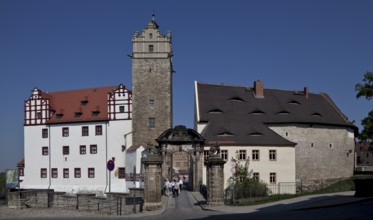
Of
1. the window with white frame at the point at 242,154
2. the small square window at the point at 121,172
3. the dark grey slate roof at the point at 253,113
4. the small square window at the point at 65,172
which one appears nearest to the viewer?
the window with white frame at the point at 242,154

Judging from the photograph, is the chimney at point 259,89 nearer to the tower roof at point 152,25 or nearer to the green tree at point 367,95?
the tower roof at point 152,25

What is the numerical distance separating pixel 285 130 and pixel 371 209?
3131cm

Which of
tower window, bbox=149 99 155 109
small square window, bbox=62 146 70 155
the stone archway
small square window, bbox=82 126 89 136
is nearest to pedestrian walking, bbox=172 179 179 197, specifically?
the stone archway

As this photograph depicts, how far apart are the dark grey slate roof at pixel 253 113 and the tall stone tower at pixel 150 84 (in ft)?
12.4

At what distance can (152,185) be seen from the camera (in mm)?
24781

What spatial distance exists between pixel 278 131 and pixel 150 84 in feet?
45.2

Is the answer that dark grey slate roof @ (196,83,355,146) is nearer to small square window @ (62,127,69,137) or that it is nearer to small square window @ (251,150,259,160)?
small square window @ (251,150,259,160)

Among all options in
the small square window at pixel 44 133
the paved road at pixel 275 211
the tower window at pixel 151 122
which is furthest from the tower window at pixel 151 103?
the paved road at pixel 275 211

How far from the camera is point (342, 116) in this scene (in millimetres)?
54969

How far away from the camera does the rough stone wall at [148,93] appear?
160ft

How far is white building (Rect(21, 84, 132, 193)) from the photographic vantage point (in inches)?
2016

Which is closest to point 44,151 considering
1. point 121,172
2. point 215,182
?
point 121,172

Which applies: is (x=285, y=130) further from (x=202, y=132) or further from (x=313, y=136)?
(x=202, y=132)

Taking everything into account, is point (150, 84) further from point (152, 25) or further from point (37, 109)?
point (37, 109)
